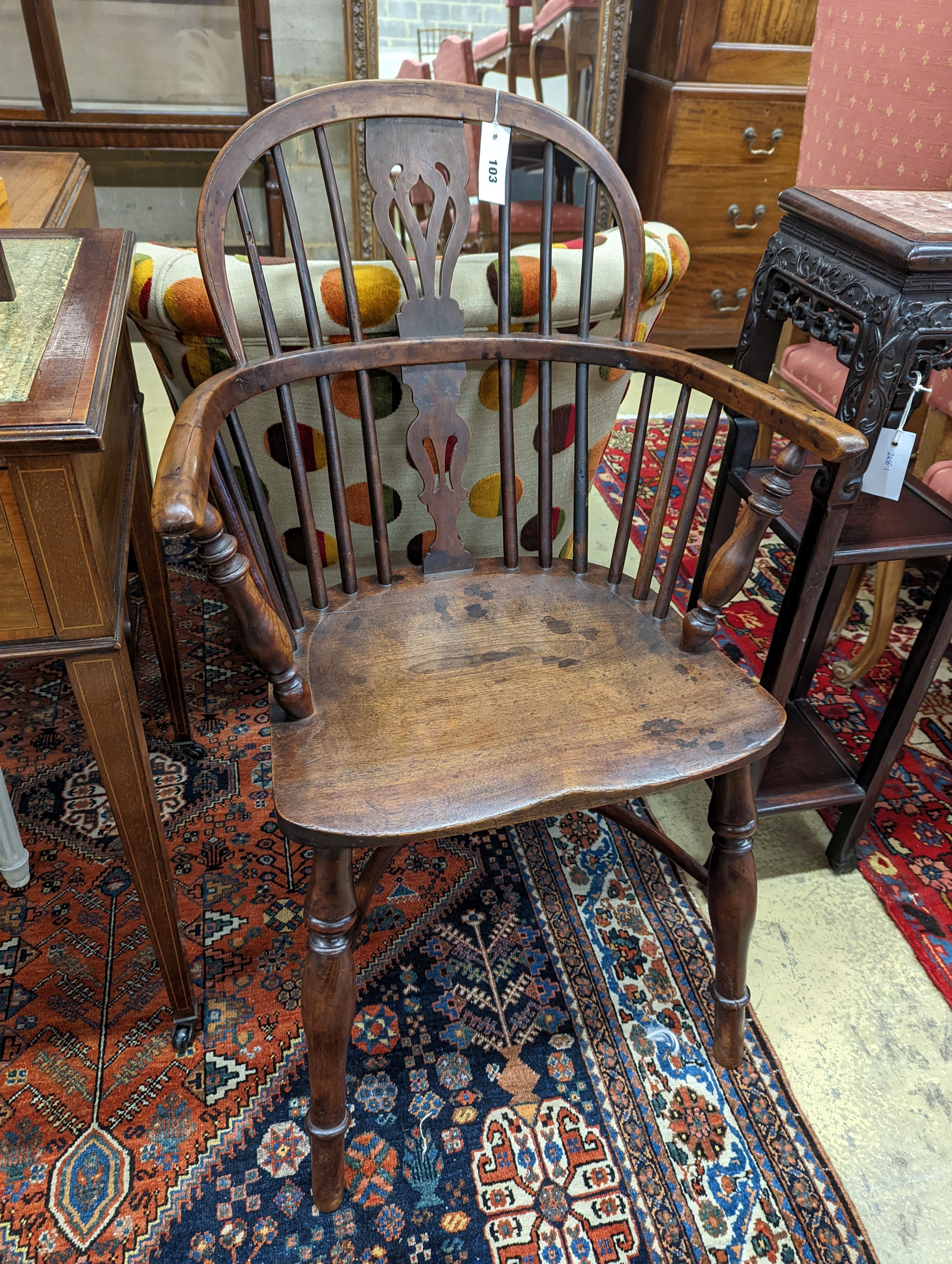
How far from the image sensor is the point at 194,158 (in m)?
3.11

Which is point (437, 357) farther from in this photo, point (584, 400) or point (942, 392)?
point (942, 392)

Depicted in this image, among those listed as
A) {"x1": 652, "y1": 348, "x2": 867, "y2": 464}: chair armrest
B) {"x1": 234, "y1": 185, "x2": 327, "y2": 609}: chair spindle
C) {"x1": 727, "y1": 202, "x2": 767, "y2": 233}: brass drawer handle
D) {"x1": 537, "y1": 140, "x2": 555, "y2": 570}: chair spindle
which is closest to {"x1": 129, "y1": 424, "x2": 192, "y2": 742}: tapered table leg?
{"x1": 234, "y1": 185, "x2": 327, "y2": 609}: chair spindle

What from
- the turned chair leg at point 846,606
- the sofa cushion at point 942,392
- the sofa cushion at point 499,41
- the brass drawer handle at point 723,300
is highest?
the sofa cushion at point 499,41

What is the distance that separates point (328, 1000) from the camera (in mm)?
941

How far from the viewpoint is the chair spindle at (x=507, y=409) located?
1139 millimetres

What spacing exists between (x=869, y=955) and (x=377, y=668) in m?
0.91

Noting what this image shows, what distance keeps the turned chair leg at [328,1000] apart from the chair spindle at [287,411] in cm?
40

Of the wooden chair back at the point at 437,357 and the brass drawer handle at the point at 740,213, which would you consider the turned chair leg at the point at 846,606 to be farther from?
the brass drawer handle at the point at 740,213

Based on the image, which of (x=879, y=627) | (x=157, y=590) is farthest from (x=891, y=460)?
(x=157, y=590)

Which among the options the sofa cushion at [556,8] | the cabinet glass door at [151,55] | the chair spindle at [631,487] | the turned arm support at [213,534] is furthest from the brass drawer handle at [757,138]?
the turned arm support at [213,534]

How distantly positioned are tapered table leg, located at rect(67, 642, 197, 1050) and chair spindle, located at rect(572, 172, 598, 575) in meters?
→ 0.63

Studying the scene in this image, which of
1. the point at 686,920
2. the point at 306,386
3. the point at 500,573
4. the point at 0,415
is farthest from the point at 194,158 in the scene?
the point at 686,920

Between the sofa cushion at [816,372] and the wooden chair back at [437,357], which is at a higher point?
the wooden chair back at [437,357]

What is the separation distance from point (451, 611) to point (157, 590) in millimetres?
604
